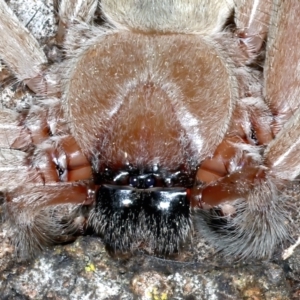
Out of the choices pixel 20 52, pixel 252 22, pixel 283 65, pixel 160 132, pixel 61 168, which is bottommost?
pixel 61 168

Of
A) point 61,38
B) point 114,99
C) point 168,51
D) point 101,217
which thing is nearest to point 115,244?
point 101,217

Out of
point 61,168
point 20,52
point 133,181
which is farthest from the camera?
point 20,52

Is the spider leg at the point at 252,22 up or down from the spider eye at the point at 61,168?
up

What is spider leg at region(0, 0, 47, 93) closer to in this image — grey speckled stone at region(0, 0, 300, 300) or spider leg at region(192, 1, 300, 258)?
grey speckled stone at region(0, 0, 300, 300)

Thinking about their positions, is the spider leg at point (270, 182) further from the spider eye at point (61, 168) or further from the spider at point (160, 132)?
the spider eye at point (61, 168)

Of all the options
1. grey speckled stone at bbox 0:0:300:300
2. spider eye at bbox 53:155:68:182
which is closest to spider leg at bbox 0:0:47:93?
spider eye at bbox 53:155:68:182

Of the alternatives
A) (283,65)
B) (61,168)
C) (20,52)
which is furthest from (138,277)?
(20,52)

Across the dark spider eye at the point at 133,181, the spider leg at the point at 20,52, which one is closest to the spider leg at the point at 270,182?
the dark spider eye at the point at 133,181

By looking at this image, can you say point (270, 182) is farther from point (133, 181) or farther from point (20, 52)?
point (20, 52)

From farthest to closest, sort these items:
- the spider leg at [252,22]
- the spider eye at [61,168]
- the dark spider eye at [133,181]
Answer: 1. the spider leg at [252,22]
2. the spider eye at [61,168]
3. the dark spider eye at [133,181]
